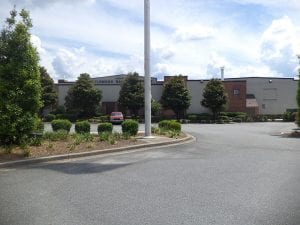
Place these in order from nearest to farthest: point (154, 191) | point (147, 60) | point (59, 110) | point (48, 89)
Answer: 1. point (154, 191)
2. point (147, 60)
3. point (48, 89)
4. point (59, 110)

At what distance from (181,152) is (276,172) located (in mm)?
4988

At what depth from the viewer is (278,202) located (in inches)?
329

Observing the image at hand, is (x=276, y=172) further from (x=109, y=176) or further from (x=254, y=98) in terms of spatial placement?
(x=254, y=98)

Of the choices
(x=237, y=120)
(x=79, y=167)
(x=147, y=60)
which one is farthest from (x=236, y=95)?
(x=79, y=167)

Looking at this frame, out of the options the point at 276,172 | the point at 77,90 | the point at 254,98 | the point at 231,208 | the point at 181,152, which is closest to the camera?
the point at 231,208

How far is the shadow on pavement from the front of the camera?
11.8 metres

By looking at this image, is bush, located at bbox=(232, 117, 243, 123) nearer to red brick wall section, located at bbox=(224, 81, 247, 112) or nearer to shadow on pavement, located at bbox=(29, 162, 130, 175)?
red brick wall section, located at bbox=(224, 81, 247, 112)

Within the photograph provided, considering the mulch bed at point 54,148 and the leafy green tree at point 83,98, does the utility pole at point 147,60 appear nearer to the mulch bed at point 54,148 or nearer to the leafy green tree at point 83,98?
the mulch bed at point 54,148

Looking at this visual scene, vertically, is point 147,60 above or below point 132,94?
above

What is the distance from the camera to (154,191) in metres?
9.29

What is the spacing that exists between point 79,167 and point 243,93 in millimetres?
52147

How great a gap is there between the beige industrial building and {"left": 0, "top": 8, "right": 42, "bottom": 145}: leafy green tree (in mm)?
42038

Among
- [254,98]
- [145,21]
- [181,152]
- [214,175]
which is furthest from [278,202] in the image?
[254,98]

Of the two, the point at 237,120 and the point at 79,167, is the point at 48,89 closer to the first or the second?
the point at 237,120
